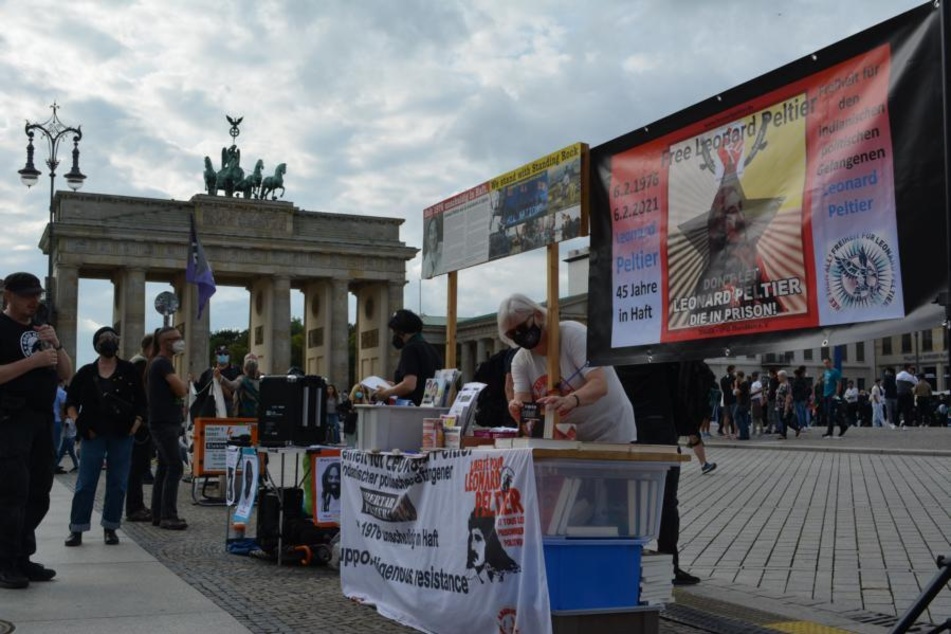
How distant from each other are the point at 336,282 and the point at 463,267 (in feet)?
228

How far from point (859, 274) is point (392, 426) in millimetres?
3326

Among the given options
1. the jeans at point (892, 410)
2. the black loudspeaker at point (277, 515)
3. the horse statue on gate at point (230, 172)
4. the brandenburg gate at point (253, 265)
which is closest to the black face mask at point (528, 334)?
the black loudspeaker at point (277, 515)

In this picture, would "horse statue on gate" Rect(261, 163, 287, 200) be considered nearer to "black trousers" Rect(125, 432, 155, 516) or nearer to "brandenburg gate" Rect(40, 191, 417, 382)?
"brandenburg gate" Rect(40, 191, 417, 382)

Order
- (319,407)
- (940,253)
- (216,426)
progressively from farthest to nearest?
(216,426) < (319,407) < (940,253)

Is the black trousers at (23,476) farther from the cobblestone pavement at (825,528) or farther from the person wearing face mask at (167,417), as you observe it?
the cobblestone pavement at (825,528)

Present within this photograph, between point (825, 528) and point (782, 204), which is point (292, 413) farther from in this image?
point (825, 528)

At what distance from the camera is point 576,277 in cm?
9006

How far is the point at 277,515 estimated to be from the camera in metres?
8.79

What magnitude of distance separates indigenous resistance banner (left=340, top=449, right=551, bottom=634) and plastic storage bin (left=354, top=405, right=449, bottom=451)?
0.12 m

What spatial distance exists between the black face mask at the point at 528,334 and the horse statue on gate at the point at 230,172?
72708mm

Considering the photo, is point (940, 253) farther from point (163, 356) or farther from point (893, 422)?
point (893, 422)

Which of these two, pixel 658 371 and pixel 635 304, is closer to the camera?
pixel 635 304

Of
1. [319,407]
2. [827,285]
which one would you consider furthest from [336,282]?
[827,285]

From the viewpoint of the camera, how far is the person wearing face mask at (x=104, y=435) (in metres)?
9.36
